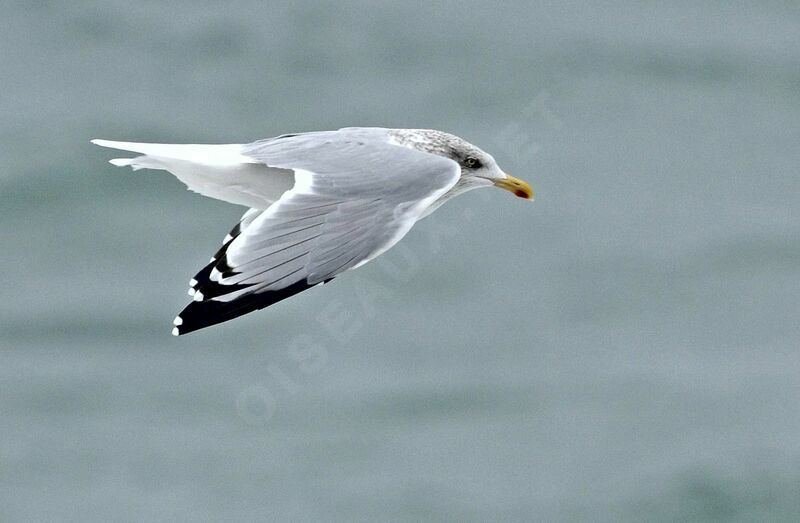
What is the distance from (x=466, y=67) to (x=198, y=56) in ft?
5.91

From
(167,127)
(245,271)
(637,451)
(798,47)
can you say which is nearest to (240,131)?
(167,127)

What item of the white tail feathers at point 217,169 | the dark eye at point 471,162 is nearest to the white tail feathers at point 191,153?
the white tail feathers at point 217,169

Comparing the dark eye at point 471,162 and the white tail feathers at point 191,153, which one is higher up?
the dark eye at point 471,162

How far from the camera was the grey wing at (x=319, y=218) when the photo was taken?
462 centimetres

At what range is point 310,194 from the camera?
16.6 feet

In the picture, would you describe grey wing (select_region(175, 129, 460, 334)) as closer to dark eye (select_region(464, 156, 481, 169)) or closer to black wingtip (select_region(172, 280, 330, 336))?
Result: black wingtip (select_region(172, 280, 330, 336))

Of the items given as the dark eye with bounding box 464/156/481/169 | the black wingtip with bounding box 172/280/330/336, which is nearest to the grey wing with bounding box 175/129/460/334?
the black wingtip with bounding box 172/280/330/336

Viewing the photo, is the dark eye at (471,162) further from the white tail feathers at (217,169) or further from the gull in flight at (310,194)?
the white tail feathers at (217,169)

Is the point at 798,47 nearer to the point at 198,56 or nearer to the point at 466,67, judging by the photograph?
the point at 466,67

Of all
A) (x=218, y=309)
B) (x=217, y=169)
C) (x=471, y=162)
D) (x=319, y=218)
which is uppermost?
(x=471, y=162)

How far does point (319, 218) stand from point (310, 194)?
0.11m

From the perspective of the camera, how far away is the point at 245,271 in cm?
465

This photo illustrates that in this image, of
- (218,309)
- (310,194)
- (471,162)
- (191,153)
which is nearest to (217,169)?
(191,153)

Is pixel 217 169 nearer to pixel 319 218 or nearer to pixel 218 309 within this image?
pixel 319 218
